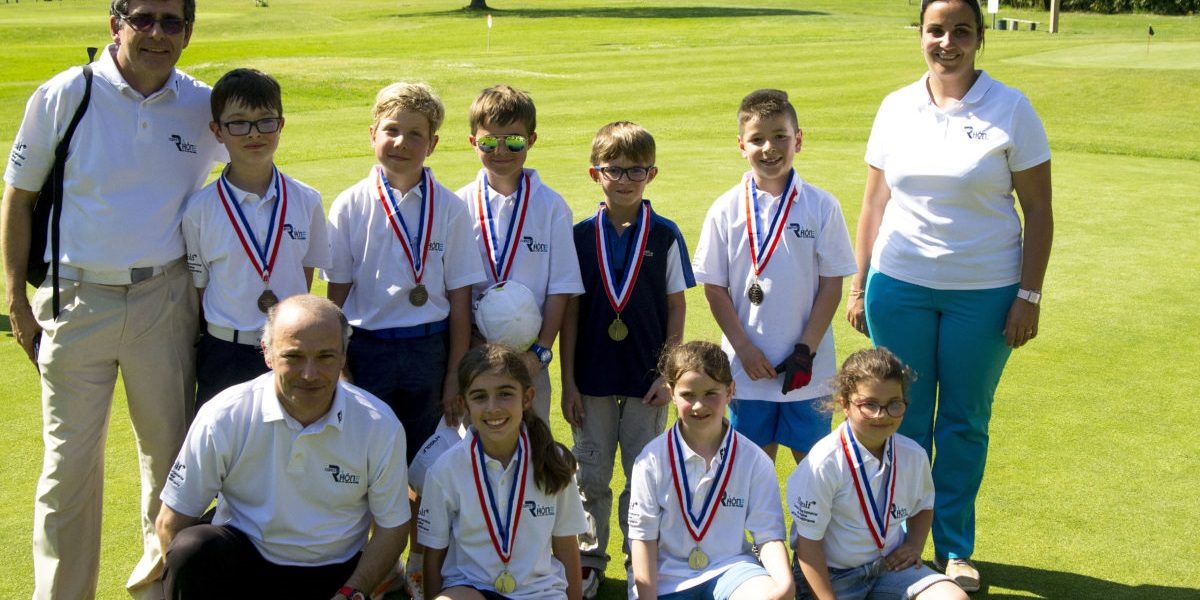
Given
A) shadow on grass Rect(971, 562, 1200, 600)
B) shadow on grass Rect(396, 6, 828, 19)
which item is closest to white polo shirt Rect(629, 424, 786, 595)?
shadow on grass Rect(971, 562, 1200, 600)

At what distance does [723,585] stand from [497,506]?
797 millimetres

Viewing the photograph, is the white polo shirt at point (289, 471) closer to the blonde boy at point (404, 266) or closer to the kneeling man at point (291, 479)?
the kneeling man at point (291, 479)

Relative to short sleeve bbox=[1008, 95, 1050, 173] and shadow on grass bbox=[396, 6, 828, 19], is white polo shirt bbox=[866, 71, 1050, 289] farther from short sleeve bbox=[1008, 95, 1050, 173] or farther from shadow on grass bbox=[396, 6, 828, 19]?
shadow on grass bbox=[396, 6, 828, 19]

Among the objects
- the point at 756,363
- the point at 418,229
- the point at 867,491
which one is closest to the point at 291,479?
the point at 418,229

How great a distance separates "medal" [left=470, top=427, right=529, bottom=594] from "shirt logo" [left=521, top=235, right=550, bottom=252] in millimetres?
958

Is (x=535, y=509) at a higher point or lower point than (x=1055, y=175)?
higher

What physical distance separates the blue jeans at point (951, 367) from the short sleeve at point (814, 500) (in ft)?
2.65

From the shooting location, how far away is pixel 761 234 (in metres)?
4.71

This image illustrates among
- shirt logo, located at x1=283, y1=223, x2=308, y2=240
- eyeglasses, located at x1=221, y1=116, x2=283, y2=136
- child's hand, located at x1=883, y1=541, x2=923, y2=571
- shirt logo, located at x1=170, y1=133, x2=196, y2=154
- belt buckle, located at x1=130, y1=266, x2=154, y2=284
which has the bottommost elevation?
child's hand, located at x1=883, y1=541, x2=923, y2=571

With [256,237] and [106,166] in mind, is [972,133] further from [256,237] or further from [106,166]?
[106,166]

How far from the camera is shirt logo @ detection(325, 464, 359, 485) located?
154 inches

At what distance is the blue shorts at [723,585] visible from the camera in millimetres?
3938

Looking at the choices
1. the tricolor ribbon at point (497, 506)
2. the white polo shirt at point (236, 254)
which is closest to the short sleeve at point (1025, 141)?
the tricolor ribbon at point (497, 506)

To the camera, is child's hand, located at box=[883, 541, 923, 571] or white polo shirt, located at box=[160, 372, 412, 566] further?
child's hand, located at box=[883, 541, 923, 571]
